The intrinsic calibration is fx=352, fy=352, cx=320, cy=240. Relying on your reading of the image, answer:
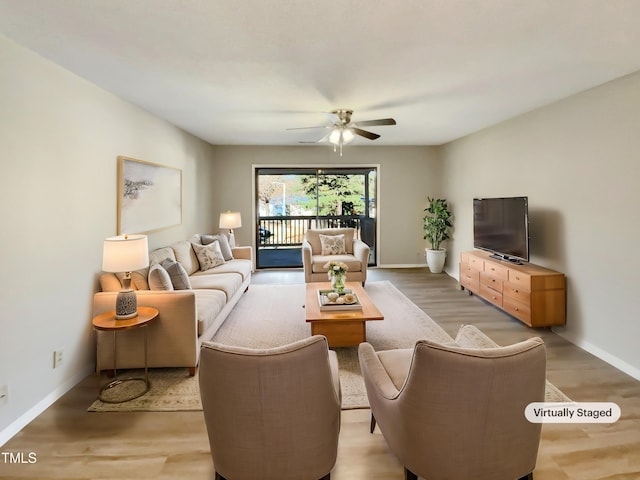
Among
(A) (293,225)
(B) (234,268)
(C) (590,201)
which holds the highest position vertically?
(C) (590,201)

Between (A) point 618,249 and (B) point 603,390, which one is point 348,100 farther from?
(B) point 603,390

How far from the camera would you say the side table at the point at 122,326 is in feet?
8.13

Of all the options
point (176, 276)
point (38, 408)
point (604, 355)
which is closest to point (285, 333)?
point (176, 276)

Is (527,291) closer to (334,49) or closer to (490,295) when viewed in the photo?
(490,295)

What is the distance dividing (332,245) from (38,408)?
4.27m

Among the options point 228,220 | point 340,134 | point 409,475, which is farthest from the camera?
point 228,220

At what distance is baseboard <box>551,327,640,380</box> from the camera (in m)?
2.85

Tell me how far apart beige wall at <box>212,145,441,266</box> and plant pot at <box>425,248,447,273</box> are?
0.56 metres

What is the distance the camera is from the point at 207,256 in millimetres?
4840

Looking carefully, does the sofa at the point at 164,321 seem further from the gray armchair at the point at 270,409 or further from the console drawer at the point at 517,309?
the console drawer at the point at 517,309

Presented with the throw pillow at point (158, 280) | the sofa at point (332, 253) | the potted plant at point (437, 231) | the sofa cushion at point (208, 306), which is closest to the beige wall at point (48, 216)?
the throw pillow at point (158, 280)

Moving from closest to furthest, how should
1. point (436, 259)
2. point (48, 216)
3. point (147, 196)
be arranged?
point (48, 216) < point (147, 196) < point (436, 259)

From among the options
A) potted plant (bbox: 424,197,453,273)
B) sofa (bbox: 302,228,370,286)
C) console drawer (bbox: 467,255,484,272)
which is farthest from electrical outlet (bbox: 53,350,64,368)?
A: potted plant (bbox: 424,197,453,273)

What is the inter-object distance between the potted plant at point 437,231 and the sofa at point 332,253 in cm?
155
